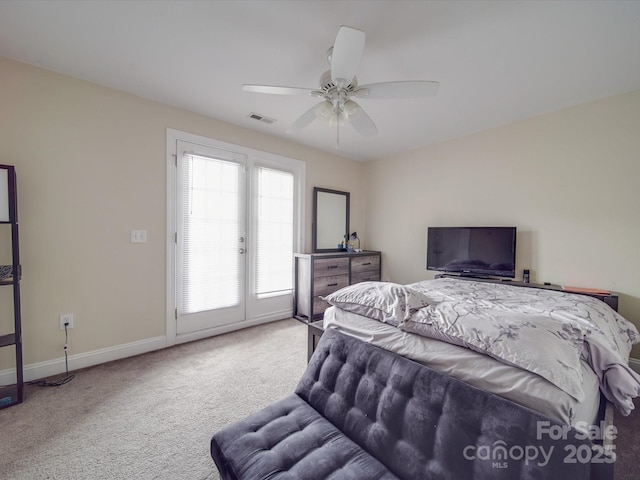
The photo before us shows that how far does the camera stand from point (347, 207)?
4418 mm

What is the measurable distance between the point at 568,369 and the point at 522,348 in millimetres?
143

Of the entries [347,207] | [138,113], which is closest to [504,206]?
[347,207]

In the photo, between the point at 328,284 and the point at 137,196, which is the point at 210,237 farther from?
the point at 328,284

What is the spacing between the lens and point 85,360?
227cm

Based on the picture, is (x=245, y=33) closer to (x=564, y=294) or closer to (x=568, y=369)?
(x=568, y=369)

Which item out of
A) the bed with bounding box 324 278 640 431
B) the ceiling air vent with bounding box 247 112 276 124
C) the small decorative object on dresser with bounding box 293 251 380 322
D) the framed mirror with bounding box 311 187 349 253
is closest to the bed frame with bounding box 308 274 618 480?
the bed with bounding box 324 278 640 431

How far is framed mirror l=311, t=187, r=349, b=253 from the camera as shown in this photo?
3996 mm

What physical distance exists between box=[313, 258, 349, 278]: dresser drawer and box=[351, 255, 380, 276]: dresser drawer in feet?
0.52

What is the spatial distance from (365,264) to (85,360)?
11.3 feet

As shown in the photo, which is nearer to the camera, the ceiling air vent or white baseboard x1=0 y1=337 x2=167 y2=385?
white baseboard x1=0 y1=337 x2=167 y2=385

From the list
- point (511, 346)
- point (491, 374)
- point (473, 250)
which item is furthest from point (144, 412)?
point (473, 250)

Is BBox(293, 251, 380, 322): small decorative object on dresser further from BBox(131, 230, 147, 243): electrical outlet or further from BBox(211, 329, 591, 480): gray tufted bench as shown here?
BBox(211, 329, 591, 480): gray tufted bench

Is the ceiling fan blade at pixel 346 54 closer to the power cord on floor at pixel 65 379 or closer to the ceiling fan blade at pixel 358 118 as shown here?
the ceiling fan blade at pixel 358 118

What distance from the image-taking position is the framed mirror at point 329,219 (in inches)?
157
